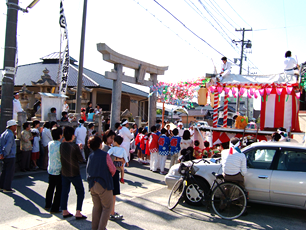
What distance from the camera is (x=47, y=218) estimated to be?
530 centimetres

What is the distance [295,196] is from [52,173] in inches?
193

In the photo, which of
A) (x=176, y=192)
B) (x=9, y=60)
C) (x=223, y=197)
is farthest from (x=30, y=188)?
(x=223, y=197)

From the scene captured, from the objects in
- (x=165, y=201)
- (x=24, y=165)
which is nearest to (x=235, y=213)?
(x=165, y=201)

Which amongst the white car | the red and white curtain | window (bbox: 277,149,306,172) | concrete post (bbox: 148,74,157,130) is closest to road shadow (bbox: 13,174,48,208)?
the white car

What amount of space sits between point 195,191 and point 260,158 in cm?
169

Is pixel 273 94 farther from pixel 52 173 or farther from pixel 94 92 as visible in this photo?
pixel 94 92

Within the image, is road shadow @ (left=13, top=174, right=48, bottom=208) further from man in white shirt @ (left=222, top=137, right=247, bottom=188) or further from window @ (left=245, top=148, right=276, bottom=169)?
window @ (left=245, top=148, right=276, bottom=169)

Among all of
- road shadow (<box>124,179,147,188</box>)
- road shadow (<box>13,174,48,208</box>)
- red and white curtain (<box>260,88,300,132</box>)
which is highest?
red and white curtain (<box>260,88,300,132</box>)

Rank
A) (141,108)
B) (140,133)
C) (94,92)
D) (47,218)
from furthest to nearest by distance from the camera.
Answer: (141,108)
(94,92)
(140,133)
(47,218)

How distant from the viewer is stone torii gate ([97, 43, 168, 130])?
39.5 ft

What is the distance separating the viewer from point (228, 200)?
219 inches

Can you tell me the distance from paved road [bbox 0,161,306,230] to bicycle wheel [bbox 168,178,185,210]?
186mm

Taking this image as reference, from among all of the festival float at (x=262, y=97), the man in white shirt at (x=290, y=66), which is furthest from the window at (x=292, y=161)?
the man in white shirt at (x=290, y=66)

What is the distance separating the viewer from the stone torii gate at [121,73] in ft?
39.5
